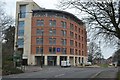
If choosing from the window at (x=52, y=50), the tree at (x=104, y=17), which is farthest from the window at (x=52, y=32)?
the tree at (x=104, y=17)

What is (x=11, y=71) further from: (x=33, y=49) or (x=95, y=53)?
(x=95, y=53)

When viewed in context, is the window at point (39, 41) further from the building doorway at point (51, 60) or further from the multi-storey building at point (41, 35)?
the building doorway at point (51, 60)

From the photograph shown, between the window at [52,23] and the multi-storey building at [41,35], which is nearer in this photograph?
the multi-storey building at [41,35]

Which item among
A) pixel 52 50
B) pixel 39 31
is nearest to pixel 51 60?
pixel 52 50

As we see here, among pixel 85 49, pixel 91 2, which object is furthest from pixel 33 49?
pixel 91 2

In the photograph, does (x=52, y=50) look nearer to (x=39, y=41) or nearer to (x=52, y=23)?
(x=39, y=41)

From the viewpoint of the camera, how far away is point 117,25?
21.6 meters

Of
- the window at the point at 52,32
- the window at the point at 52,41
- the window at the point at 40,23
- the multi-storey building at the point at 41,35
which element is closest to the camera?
the multi-storey building at the point at 41,35

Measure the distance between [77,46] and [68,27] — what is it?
13469mm

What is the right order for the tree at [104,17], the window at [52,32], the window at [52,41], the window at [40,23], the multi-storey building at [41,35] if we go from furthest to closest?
the window at [52,32] < the window at [52,41] < the window at [40,23] < the multi-storey building at [41,35] < the tree at [104,17]

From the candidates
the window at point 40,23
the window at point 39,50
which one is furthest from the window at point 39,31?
the window at point 39,50

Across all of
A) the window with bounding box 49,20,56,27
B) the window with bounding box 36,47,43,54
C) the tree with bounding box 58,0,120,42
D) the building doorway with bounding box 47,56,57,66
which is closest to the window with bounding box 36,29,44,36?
the window with bounding box 49,20,56,27

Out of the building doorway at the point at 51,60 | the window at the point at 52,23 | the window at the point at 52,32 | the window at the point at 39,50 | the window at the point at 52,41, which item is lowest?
the building doorway at the point at 51,60

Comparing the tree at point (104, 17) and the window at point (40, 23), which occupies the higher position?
the window at point (40, 23)
